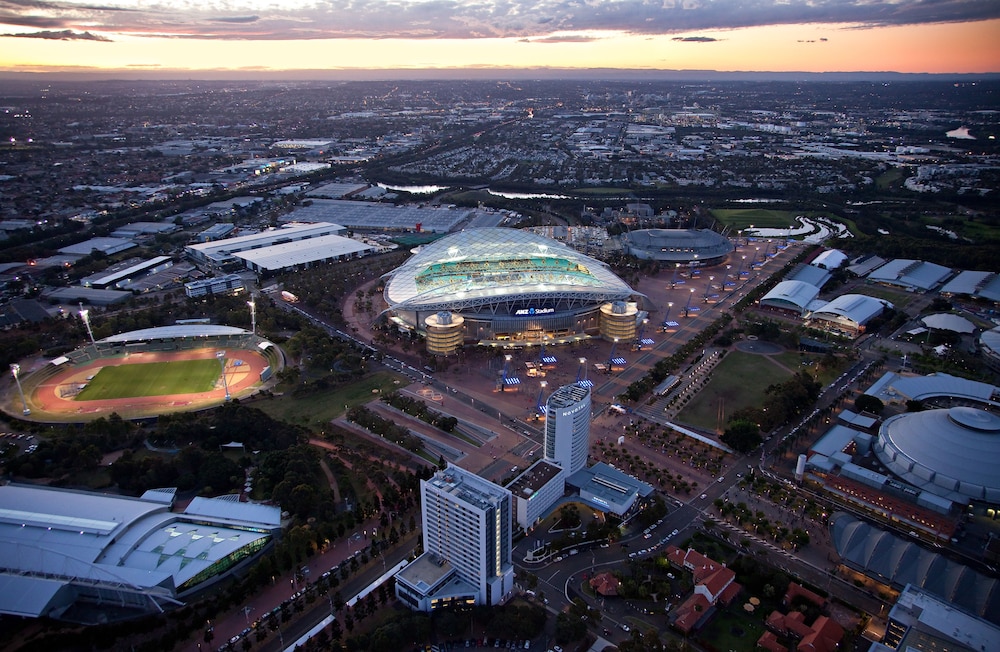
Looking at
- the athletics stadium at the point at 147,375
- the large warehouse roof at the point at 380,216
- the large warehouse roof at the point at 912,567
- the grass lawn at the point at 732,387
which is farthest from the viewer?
the large warehouse roof at the point at 380,216

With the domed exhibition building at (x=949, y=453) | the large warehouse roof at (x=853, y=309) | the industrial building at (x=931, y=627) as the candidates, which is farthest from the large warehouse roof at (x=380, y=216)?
the industrial building at (x=931, y=627)

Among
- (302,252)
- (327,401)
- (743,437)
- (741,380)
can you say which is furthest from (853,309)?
(302,252)

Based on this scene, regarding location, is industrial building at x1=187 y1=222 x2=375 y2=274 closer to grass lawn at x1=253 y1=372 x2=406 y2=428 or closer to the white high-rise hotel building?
grass lawn at x1=253 y1=372 x2=406 y2=428

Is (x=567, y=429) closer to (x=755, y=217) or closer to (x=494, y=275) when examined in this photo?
(x=494, y=275)

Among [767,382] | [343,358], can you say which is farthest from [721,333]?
[343,358]

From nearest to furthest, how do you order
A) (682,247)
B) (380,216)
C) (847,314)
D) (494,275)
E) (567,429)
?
1. (567,429)
2. (494,275)
3. (847,314)
4. (682,247)
5. (380,216)

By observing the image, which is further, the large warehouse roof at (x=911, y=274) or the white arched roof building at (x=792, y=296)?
the large warehouse roof at (x=911, y=274)

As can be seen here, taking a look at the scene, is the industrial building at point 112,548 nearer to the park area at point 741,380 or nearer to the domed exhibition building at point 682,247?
the park area at point 741,380
